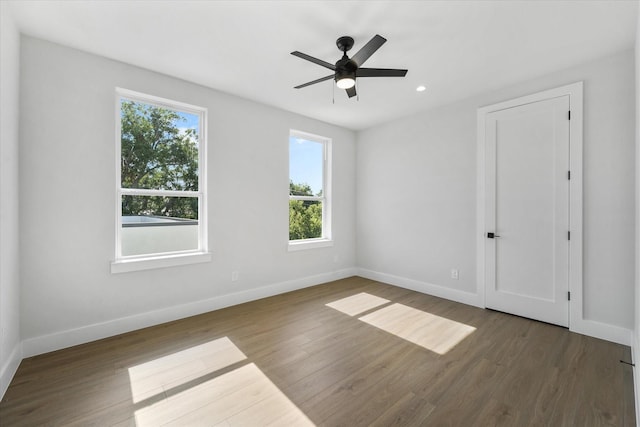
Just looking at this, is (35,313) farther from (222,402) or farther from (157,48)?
(157,48)

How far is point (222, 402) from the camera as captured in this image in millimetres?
1895

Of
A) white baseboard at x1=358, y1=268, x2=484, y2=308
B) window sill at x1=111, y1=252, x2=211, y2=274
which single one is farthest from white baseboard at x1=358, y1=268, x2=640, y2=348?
window sill at x1=111, y1=252, x2=211, y2=274

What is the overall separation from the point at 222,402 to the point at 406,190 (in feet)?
12.2

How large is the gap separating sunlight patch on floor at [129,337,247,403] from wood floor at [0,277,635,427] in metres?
0.01

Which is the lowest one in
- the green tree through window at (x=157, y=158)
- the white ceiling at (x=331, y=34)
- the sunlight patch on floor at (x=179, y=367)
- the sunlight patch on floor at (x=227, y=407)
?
the sunlight patch on floor at (x=227, y=407)

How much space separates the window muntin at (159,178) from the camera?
2.99m

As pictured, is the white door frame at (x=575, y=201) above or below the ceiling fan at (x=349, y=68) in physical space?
below

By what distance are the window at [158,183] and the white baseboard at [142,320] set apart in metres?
0.54

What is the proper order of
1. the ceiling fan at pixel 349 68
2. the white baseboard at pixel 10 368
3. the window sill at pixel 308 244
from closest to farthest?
the white baseboard at pixel 10 368, the ceiling fan at pixel 349 68, the window sill at pixel 308 244

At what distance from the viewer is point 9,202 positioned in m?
2.14

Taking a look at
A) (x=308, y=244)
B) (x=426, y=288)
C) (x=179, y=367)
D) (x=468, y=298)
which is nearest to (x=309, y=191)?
(x=308, y=244)

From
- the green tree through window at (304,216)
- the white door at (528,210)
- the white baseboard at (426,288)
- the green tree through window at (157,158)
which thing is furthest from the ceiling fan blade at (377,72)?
the white baseboard at (426,288)

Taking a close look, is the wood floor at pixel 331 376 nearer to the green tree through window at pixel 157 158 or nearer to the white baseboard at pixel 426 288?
the white baseboard at pixel 426 288

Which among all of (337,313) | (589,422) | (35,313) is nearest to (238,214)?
(337,313)
